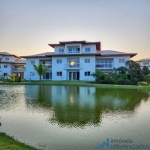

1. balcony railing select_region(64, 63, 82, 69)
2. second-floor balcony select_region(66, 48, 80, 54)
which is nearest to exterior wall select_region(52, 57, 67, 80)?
balcony railing select_region(64, 63, 82, 69)

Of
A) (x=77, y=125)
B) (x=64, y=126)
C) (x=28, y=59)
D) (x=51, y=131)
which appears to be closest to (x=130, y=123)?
(x=77, y=125)

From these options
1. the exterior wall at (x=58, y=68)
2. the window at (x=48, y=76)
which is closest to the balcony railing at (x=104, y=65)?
the exterior wall at (x=58, y=68)

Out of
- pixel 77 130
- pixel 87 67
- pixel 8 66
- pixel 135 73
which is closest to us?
pixel 77 130

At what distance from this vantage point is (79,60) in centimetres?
3497

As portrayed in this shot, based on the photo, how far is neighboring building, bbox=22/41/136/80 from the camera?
34.1 m

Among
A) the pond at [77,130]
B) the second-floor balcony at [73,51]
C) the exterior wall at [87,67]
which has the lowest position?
the pond at [77,130]

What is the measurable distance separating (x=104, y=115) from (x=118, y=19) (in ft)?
44.0

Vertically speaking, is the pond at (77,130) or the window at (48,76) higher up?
the window at (48,76)

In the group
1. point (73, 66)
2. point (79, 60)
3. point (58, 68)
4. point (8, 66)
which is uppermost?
point (79, 60)

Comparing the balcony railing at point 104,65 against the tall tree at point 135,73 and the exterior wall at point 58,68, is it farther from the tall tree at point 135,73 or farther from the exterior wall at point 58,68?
the exterior wall at point 58,68

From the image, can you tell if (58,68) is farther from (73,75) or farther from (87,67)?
(87,67)

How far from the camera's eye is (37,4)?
481 inches

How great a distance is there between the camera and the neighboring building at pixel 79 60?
34.1 m

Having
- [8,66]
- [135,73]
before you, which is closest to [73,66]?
[135,73]
